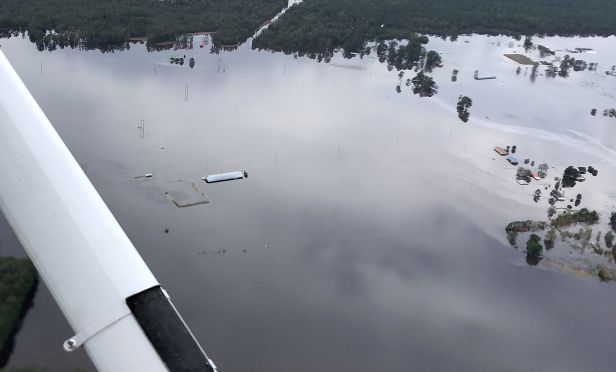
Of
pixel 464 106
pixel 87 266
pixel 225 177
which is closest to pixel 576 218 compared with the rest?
pixel 464 106

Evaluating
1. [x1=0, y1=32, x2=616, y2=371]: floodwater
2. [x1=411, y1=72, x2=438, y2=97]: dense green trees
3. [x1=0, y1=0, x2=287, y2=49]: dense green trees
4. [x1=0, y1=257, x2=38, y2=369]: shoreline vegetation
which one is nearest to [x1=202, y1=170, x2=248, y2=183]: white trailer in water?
[x1=0, y1=32, x2=616, y2=371]: floodwater

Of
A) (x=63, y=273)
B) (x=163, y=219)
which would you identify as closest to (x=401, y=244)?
(x=163, y=219)

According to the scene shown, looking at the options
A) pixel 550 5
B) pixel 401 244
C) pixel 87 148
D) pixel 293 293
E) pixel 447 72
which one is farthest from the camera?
pixel 550 5

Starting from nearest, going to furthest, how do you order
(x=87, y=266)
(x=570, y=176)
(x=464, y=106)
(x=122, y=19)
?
(x=87, y=266) < (x=570, y=176) < (x=464, y=106) < (x=122, y=19)

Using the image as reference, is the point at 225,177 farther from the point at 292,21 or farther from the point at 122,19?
the point at 292,21

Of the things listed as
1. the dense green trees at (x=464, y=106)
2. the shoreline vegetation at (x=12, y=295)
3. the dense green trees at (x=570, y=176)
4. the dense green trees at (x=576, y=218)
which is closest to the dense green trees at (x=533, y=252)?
the dense green trees at (x=576, y=218)

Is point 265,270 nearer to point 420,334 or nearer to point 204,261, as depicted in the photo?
point 204,261
